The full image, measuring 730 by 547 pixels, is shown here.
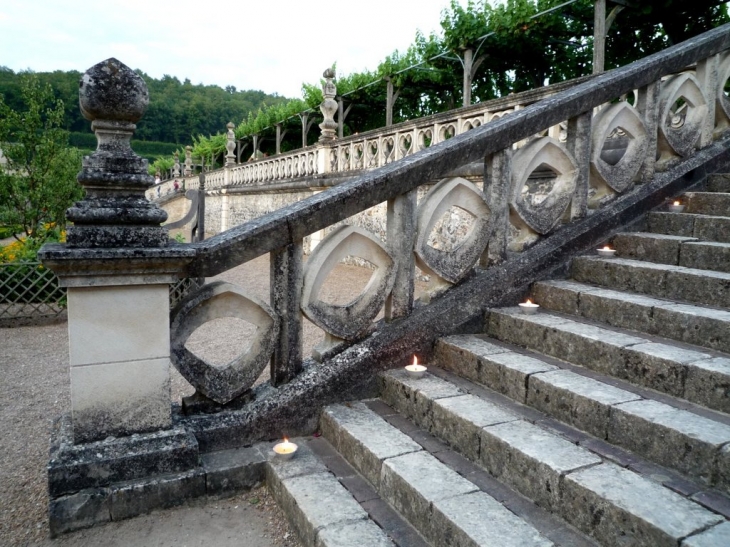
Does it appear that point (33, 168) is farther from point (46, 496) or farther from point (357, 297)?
point (357, 297)

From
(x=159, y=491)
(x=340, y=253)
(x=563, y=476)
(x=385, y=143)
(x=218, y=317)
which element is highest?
(x=385, y=143)

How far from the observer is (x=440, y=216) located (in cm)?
317

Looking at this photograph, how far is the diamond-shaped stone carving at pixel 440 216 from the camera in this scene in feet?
10.2

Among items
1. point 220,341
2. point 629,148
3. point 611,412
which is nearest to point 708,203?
point 629,148

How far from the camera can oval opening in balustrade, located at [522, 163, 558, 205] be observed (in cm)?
620

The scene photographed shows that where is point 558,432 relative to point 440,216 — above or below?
below

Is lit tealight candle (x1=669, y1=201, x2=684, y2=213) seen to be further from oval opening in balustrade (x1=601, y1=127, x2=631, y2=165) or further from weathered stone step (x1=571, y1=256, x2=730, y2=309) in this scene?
oval opening in balustrade (x1=601, y1=127, x2=631, y2=165)

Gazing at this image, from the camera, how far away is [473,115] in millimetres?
7855

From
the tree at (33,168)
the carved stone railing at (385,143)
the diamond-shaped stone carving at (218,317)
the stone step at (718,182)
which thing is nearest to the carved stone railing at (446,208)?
the diamond-shaped stone carving at (218,317)

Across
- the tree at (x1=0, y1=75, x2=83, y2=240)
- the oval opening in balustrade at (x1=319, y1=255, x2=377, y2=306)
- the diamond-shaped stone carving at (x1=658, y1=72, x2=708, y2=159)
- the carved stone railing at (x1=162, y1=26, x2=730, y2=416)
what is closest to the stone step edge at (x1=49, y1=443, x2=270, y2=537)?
the carved stone railing at (x1=162, y1=26, x2=730, y2=416)

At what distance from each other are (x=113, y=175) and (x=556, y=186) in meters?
2.77

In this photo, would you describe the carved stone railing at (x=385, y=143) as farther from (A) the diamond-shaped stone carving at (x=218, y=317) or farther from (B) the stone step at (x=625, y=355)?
(A) the diamond-shaped stone carving at (x=218, y=317)

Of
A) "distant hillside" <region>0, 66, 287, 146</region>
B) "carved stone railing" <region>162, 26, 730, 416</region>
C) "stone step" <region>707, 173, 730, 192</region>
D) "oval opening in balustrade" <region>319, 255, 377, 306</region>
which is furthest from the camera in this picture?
"distant hillside" <region>0, 66, 287, 146</region>

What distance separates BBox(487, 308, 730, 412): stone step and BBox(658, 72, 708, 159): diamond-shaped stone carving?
1869mm
